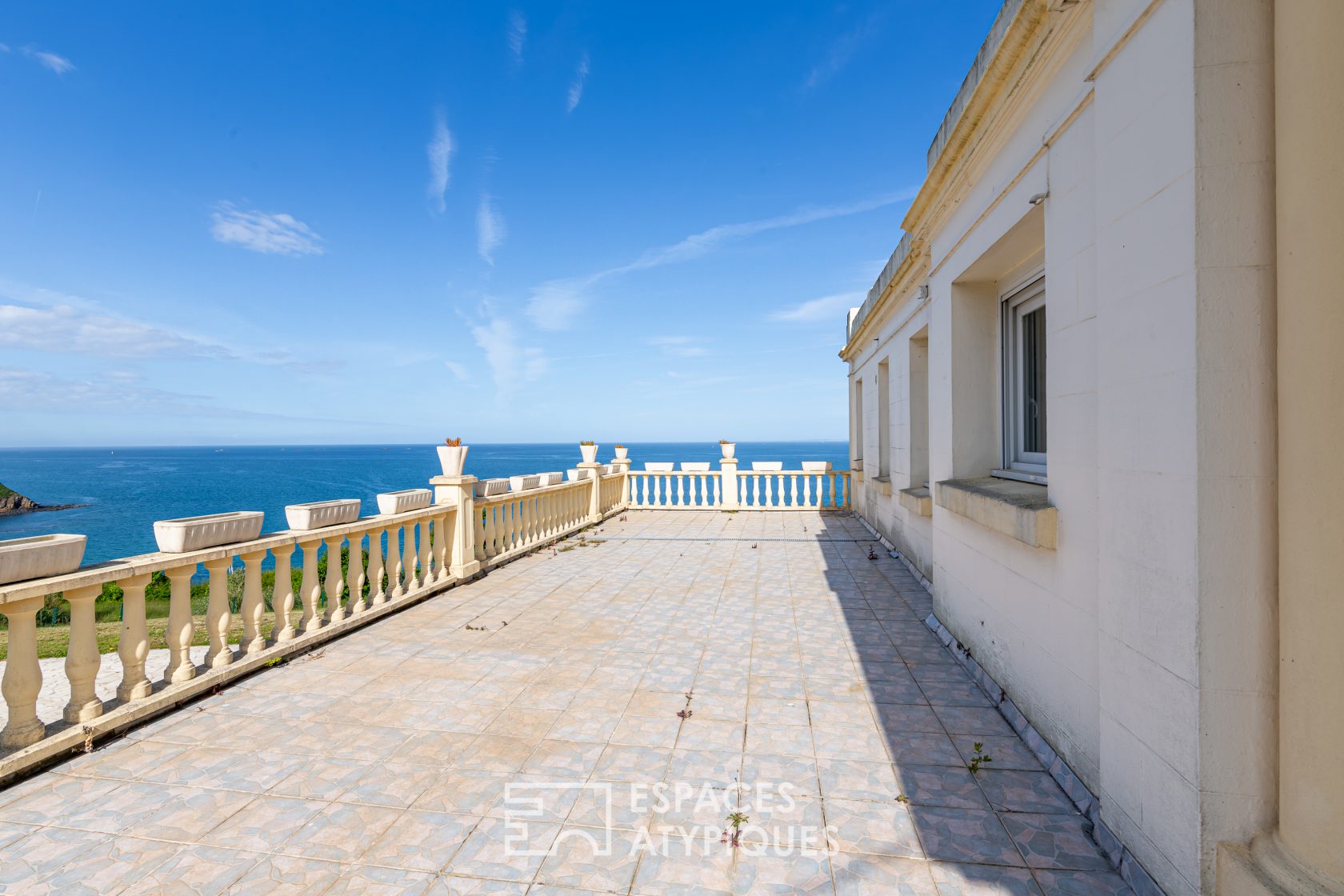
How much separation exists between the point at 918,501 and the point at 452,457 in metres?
5.32

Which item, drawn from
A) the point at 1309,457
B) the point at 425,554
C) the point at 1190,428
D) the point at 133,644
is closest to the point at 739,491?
the point at 425,554

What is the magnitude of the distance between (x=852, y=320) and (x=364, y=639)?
1099 cm

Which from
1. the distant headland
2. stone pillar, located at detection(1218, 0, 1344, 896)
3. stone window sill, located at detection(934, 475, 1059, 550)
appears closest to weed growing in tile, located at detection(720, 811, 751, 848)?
stone pillar, located at detection(1218, 0, 1344, 896)

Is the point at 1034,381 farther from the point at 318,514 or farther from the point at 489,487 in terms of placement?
the point at 489,487

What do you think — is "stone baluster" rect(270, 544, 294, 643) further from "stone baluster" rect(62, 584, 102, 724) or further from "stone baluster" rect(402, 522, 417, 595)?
"stone baluster" rect(402, 522, 417, 595)

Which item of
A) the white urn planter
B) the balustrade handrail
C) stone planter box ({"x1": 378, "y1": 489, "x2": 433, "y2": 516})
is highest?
the white urn planter

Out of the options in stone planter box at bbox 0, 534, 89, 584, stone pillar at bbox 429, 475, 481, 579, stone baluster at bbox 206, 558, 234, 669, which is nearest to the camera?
stone planter box at bbox 0, 534, 89, 584

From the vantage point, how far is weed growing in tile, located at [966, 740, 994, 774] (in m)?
2.94

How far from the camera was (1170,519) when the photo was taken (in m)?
1.96

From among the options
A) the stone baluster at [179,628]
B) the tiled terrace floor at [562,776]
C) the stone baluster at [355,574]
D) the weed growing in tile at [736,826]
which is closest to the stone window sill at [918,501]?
the tiled terrace floor at [562,776]

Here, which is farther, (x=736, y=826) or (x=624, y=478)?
(x=624, y=478)

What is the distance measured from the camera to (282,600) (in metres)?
4.61

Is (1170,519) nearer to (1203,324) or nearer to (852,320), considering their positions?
(1203,324)

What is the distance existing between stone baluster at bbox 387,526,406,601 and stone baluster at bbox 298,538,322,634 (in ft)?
2.98
